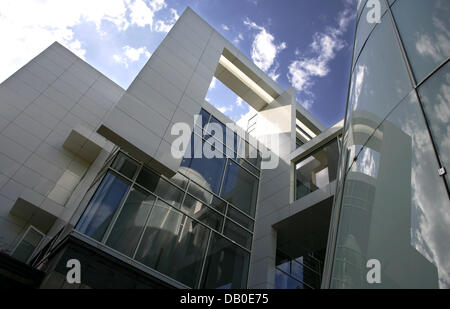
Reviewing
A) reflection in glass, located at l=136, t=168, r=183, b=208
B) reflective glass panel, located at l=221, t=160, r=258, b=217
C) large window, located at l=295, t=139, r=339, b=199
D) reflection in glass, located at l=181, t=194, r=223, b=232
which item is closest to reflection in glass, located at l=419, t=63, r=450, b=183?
reflection in glass, located at l=136, t=168, r=183, b=208

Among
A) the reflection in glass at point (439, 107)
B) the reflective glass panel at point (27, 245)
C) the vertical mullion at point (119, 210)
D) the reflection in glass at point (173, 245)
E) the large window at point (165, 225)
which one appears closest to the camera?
the reflection in glass at point (439, 107)

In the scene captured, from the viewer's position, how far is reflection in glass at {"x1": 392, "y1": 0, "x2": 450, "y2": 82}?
4.05 metres

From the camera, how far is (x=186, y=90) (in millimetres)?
14062

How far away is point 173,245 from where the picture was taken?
36.2 ft

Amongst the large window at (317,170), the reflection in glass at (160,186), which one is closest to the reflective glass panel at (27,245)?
the reflection in glass at (160,186)

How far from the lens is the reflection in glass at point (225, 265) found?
38.3 feet

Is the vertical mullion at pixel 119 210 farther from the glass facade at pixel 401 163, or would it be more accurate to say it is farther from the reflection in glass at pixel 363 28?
the reflection in glass at pixel 363 28

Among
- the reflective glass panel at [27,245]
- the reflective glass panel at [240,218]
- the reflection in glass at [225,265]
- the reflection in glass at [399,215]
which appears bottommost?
the reflection in glass at [399,215]

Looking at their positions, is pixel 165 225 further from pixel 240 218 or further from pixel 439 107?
pixel 439 107

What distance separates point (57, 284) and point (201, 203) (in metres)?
6.43

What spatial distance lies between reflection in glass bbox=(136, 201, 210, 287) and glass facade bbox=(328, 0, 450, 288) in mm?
7019

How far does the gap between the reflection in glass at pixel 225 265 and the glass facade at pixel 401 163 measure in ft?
25.1

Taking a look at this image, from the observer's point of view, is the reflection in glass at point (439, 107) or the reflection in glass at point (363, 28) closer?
the reflection in glass at point (439, 107)
